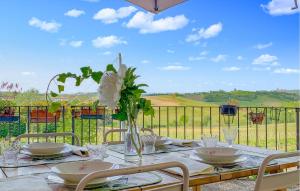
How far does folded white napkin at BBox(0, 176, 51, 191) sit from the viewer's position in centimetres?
110

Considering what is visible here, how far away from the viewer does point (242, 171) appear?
1.39m

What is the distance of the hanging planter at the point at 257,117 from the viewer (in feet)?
16.9

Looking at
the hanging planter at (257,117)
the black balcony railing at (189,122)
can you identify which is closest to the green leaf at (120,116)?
the black balcony railing at (189,122)

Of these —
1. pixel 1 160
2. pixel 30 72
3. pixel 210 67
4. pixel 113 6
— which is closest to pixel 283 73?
pixel 210 67

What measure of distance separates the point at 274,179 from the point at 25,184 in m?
0.97

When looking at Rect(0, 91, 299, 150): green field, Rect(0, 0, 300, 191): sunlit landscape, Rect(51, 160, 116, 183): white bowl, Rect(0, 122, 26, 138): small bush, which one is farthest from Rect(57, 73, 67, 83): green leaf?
Rect(0, 122, 26, 138): small bush

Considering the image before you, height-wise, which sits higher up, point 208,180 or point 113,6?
point 113,6

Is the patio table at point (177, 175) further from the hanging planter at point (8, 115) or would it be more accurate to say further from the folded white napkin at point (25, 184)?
the hanging planter at point (8, 115)

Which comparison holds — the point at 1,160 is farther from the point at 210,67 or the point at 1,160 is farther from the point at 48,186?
the point at 210,67

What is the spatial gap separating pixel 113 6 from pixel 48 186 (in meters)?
5.28

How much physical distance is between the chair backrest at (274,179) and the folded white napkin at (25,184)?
792 millimetres

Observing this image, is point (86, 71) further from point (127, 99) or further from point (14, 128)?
point (14, 128)

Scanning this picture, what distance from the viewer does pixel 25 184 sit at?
1160 mm

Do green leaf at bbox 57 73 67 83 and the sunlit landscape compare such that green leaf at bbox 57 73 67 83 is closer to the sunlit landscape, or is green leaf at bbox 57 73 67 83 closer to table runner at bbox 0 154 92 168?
table runner at bbox 0 154 92 168
